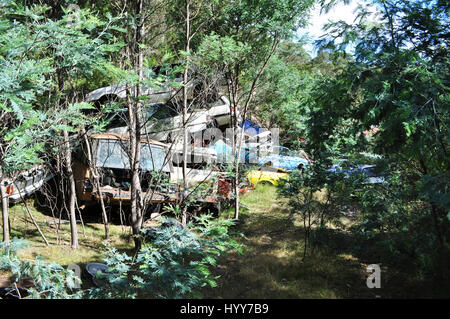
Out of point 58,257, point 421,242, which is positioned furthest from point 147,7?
point 421,242

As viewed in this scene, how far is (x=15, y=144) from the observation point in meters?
3.41

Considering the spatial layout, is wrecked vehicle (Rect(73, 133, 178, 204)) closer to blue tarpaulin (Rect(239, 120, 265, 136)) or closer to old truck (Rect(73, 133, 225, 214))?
old truck (Rect(73, 133, 225, 214))

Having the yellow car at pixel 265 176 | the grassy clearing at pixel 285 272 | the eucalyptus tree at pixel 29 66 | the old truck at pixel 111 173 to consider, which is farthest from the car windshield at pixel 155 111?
the yellow car at pixel 265 176

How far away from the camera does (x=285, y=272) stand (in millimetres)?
6133

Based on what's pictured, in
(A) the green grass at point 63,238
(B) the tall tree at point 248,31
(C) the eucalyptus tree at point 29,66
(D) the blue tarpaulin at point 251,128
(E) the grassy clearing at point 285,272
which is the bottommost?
(E) the grassy clearing at point 285,272

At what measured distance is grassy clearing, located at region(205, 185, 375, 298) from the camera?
17.5 feet

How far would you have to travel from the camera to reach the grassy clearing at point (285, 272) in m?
5.34

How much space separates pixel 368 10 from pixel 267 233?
546 cm

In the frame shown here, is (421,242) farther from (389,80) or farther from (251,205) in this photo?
(251,205)

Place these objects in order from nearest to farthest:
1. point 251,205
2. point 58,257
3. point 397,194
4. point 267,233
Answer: point 397,194 → point 58,257 → point 267,233 → point 251,205

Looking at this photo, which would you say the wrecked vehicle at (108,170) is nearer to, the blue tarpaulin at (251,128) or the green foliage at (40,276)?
the green foliage at (40,276)

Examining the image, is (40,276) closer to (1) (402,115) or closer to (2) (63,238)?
(1) (402,115)

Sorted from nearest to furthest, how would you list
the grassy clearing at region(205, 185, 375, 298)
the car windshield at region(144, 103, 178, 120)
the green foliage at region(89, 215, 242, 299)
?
1. the green foliage at region(89, 215, 242, 299)
2. the grassy clearing at region(205, 185, 375, 298)
3. the car windshield at region(144, 103, 178, 120)

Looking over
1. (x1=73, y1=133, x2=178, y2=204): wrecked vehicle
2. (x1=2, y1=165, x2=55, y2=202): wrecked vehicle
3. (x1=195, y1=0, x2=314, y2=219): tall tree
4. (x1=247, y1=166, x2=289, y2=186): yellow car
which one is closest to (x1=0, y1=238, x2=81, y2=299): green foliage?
(x1=2, y1=165, x2=55, y2=202): wrecked vehicle
